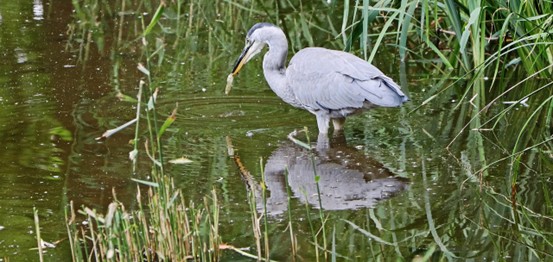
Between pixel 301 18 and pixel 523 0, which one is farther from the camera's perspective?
pixel 301 18

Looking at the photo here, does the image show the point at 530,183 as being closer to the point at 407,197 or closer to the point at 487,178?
the point at 487,178

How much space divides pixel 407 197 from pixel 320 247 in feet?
3.38

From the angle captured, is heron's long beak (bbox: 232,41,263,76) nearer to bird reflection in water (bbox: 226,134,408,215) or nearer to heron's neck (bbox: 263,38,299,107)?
heron's neck (bbox: 263,38,299,107)

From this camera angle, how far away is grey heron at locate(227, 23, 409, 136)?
251 inches

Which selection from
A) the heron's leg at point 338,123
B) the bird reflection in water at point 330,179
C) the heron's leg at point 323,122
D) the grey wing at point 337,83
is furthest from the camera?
the heron's leg at point 338,123

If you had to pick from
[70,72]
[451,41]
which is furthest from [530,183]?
[70,72]

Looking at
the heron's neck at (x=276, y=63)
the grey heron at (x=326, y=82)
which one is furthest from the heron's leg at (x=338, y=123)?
the heron's neck at (x=276, y=63)

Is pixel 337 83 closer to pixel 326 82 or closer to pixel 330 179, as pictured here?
pixel 326 82

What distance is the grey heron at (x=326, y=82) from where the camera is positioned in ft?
20.9

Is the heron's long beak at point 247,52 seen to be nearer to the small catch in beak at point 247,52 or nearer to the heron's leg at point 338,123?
the small catch in beak at point 247,52

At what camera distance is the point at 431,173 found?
571 cm

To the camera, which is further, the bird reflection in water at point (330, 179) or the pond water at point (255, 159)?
the bird reflection in water at point (330, 179)

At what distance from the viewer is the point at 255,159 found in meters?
6.06

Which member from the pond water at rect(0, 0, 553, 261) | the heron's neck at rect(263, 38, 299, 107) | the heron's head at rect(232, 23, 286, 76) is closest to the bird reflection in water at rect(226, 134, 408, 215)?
the pond water at rect(0, 0, 553, 261)
